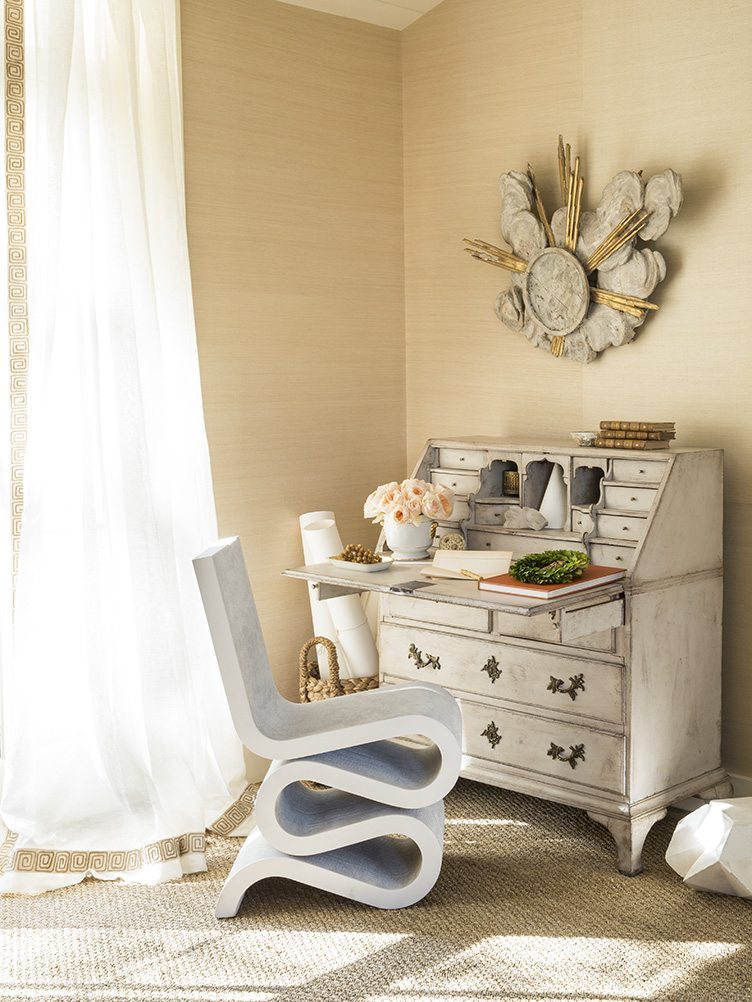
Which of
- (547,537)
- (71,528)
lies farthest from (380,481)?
(71,528)

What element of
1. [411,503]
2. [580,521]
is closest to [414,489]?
[411,503]

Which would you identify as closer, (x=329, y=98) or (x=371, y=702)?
(x=371, y=702)

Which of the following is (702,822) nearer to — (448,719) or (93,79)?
(448,719)

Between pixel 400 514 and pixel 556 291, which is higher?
pixel 556 291

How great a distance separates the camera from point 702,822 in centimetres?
277

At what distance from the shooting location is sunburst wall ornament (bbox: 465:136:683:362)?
127 inches

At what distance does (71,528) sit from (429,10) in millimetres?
2358

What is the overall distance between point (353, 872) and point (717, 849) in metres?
0.92

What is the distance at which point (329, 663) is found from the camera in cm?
355

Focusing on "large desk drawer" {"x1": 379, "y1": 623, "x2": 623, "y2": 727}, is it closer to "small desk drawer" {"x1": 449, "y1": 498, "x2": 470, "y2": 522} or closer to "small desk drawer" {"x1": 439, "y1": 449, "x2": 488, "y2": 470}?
"small desk drawer" {"x1": 449, "y1": 498, "x2": 470, "y2": 522}

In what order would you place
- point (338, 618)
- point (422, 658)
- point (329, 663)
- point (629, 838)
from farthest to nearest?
point (338, 618) → point (329, 663) → point (422, 658) → point (629, 838)

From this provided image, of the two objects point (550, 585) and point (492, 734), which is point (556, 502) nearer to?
point (550, 585)

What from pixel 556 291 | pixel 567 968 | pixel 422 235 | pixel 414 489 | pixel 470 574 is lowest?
pixel 567 968

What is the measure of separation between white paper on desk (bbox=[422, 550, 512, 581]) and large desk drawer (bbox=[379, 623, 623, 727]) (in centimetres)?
27
